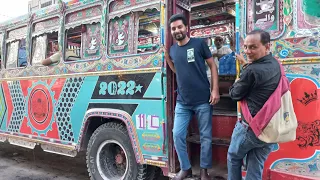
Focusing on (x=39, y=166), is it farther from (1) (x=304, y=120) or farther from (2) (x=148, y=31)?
(1) (x=304, y=120)

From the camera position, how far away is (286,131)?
2.17 meters

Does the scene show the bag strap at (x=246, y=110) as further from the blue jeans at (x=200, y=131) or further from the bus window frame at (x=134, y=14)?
the bus window frame at (x=134, y=14)

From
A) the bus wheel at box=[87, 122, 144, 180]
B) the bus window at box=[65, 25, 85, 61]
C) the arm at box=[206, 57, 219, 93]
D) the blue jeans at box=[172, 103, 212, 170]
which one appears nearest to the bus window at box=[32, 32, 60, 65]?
the bus window at box=[65, 25, 85, 61]

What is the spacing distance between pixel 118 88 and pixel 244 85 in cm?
192

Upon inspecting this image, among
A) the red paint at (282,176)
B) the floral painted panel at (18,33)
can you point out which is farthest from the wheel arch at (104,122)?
the floral painted panel at (18,33)

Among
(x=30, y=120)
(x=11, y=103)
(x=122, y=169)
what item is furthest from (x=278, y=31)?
(x=11, y=103)

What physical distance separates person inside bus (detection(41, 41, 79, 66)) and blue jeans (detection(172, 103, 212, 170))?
208 cm

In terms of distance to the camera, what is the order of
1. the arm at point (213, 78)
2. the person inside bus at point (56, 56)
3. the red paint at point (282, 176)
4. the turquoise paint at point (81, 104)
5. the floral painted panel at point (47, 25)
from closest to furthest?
the red paint at point (282, 176) → the arm at point (213, 78) → the turquoise paint at point (81, 104) → the person inside bus at point (56, 56) → the floral painted panel at point (47, 25)

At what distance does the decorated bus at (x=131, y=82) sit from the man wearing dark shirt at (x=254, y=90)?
1.00 feet

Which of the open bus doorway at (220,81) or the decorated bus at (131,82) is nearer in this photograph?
the decorated bus at (131,82)

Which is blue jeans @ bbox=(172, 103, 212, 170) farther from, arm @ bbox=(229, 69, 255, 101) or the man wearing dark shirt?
arm @ bbox=(229, 69, 255, 101)

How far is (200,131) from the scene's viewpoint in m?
3.10

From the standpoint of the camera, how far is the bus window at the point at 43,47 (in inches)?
186

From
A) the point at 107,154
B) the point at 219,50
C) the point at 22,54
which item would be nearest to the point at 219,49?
the point at 219,50
